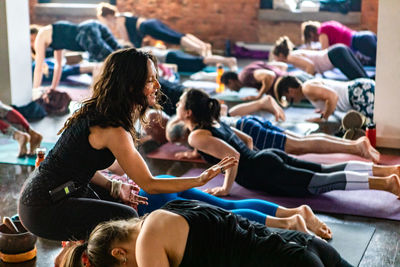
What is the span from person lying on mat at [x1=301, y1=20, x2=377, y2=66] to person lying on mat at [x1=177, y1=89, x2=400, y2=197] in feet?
12.7

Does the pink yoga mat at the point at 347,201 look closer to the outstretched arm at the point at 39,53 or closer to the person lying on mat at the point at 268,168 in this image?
the person lying on mat at the point at 268,168

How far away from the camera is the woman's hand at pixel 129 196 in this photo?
10.9 ft

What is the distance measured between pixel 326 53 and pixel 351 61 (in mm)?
531

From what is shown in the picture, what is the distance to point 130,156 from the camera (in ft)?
9.70

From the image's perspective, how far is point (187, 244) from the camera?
242 cm

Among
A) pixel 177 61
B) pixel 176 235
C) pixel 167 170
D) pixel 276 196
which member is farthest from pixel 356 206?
pixel 177 61

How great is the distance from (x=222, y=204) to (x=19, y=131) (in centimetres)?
238

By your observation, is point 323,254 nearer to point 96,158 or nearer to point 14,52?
point 96,158

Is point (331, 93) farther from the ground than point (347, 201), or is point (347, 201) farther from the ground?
point (331, 93)

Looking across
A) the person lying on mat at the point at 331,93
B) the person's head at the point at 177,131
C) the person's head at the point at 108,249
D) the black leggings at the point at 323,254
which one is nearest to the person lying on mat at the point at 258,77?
the person lying on mat at the point at 331,93

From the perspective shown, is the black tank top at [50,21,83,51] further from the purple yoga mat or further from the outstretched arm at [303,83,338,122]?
the purple yoga mat

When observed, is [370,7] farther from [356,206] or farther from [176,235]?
[176,235]

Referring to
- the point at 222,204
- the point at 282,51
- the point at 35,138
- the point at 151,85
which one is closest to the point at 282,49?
the point at 282,51

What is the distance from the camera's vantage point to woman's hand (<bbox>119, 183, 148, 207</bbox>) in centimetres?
334
